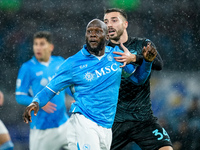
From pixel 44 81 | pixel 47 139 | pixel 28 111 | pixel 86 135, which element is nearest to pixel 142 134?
pixel 86 135

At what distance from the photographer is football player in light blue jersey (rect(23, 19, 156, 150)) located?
357 cm

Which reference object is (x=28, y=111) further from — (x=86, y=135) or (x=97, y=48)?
(x=97, y=48)

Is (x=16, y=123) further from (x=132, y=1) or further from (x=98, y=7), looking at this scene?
(x=132, y=1)

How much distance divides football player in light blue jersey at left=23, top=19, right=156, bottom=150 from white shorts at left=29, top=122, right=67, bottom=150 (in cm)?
207

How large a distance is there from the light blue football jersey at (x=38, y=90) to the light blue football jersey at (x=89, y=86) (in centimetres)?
206

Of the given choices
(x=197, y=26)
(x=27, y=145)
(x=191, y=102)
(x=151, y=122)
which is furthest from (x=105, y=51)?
(x=197, y=26)

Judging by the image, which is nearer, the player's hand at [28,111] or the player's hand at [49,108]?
the player's hand at [28,111]

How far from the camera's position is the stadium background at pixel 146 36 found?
905 centimetres

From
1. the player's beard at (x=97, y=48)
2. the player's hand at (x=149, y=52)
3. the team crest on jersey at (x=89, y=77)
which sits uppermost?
the player's beard at (x=97, y=48)

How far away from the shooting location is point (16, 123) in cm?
887

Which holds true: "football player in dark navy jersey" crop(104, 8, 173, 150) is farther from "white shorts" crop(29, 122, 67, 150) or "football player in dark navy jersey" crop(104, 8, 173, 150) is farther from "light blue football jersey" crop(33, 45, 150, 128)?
"white shorts" crop(29, 122, 67, 150)

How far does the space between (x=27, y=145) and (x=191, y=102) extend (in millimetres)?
3689

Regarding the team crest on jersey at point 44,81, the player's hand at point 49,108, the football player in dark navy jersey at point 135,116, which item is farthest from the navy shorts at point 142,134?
the team crest on jersey at point 44,81

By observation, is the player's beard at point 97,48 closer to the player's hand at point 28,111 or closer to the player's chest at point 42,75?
the player's hand at point 28,111
